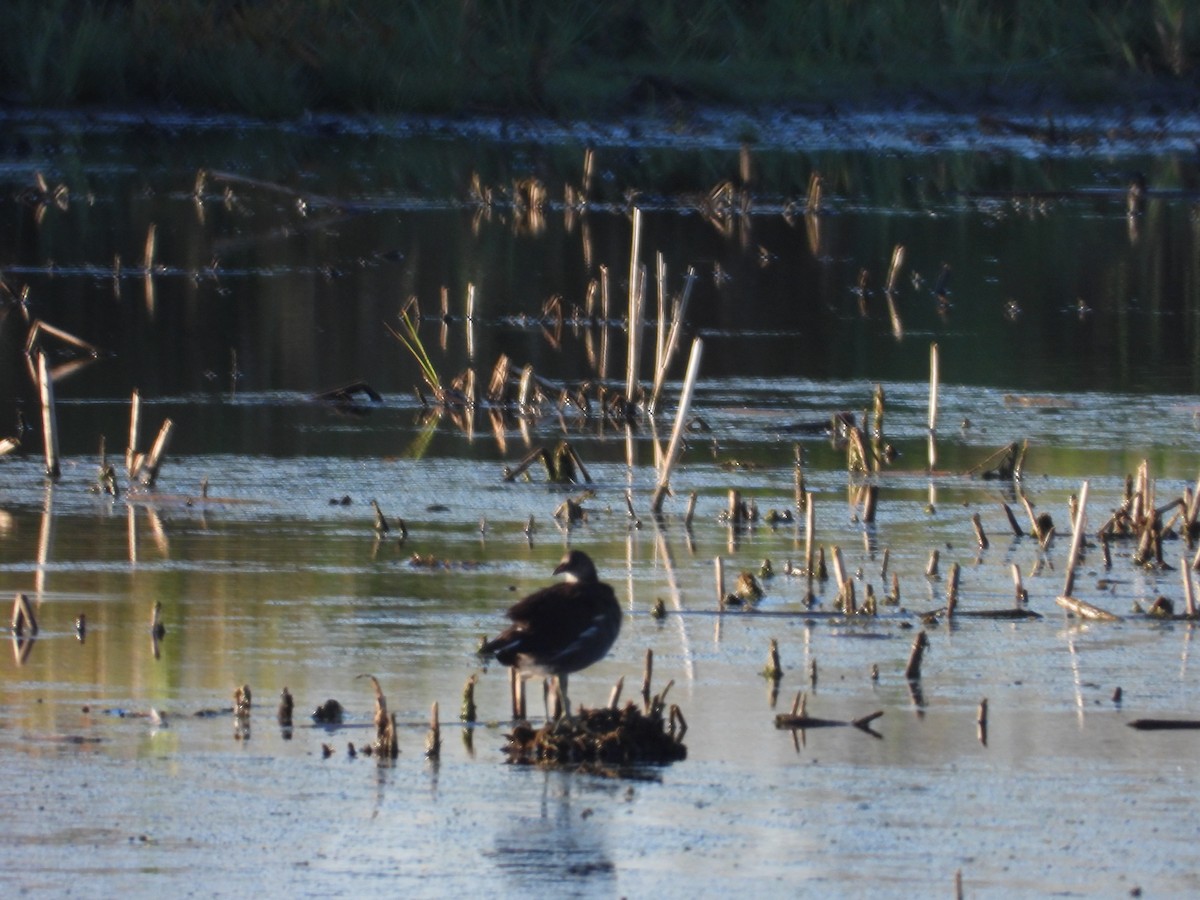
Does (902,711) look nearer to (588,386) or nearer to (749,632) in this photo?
(749,632)

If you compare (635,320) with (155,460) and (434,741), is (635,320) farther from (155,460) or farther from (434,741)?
(434,741)

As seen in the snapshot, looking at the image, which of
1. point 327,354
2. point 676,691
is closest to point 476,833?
point 676,691

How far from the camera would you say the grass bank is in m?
32.2

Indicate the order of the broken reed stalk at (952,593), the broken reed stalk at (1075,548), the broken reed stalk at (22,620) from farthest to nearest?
the broken reed stalk at (1075,548) < the broken reed stalk at (952,593) < the broken reed stalk at (22,620)

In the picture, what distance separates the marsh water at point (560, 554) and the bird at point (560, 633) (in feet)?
0.88

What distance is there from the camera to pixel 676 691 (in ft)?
24.2

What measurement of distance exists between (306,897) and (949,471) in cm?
619

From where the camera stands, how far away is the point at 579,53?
34719 millimetres

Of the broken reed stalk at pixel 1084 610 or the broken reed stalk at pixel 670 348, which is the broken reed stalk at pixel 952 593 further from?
the broken reed stalk at pixel 670 348

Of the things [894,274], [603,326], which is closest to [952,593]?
[603,326]

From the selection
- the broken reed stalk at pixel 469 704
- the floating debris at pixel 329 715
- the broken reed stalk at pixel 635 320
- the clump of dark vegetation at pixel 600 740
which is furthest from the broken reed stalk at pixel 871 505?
the floating debris at pixel 329 715

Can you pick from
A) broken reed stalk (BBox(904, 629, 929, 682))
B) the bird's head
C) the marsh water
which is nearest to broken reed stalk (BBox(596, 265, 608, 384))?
the marsh water

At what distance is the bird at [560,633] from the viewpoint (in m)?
6.64

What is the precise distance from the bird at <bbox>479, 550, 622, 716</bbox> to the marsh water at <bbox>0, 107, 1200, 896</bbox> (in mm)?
268
